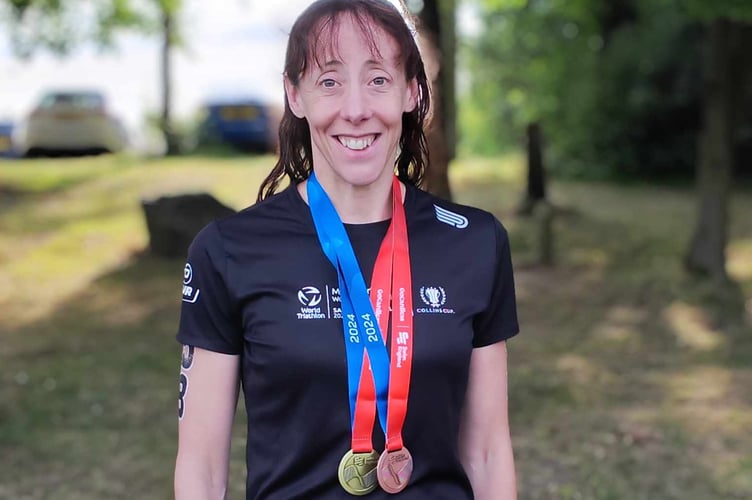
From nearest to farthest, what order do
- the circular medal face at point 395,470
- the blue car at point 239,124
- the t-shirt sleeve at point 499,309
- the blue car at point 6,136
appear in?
the circular medal face at point 395,470, the t-shirt sleeve at point 499,309, the blue car at point 239,124, the blue car at point 6,136

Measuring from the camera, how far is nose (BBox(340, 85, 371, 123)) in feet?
6.84

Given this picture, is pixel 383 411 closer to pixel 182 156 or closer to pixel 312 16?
pixel 312 16

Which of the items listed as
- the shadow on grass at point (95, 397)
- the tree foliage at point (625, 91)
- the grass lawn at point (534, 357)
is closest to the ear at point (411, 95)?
the grass lawn at point (534, 357)

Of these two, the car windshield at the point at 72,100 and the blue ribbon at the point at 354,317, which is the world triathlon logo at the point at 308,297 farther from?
the car windshield at the point at 72,100

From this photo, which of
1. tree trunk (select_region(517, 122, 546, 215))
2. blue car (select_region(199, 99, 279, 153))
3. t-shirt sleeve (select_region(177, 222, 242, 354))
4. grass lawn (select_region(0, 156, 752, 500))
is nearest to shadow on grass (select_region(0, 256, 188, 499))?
grass lawn (select_region(0, 156, 752, 500))

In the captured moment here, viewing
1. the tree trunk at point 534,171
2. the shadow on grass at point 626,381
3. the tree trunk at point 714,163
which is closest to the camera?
the shadow on grass at point 626,381

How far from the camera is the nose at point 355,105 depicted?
82.0 inches

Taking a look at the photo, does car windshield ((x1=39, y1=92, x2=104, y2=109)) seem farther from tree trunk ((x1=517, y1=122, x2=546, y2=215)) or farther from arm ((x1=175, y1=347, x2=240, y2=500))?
arm ((x1=175, y1=347, x2=240, y2=500))

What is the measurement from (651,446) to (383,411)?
4414mm

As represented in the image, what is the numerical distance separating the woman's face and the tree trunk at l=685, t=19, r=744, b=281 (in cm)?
874

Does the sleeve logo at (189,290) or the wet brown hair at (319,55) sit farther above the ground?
the wet brown hair at (319,55)

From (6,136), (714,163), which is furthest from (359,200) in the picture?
(6,136)

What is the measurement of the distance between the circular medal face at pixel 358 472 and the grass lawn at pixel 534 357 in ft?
11.7

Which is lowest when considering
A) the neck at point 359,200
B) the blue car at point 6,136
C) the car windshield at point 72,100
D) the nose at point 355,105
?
the blue car at point 6,136
